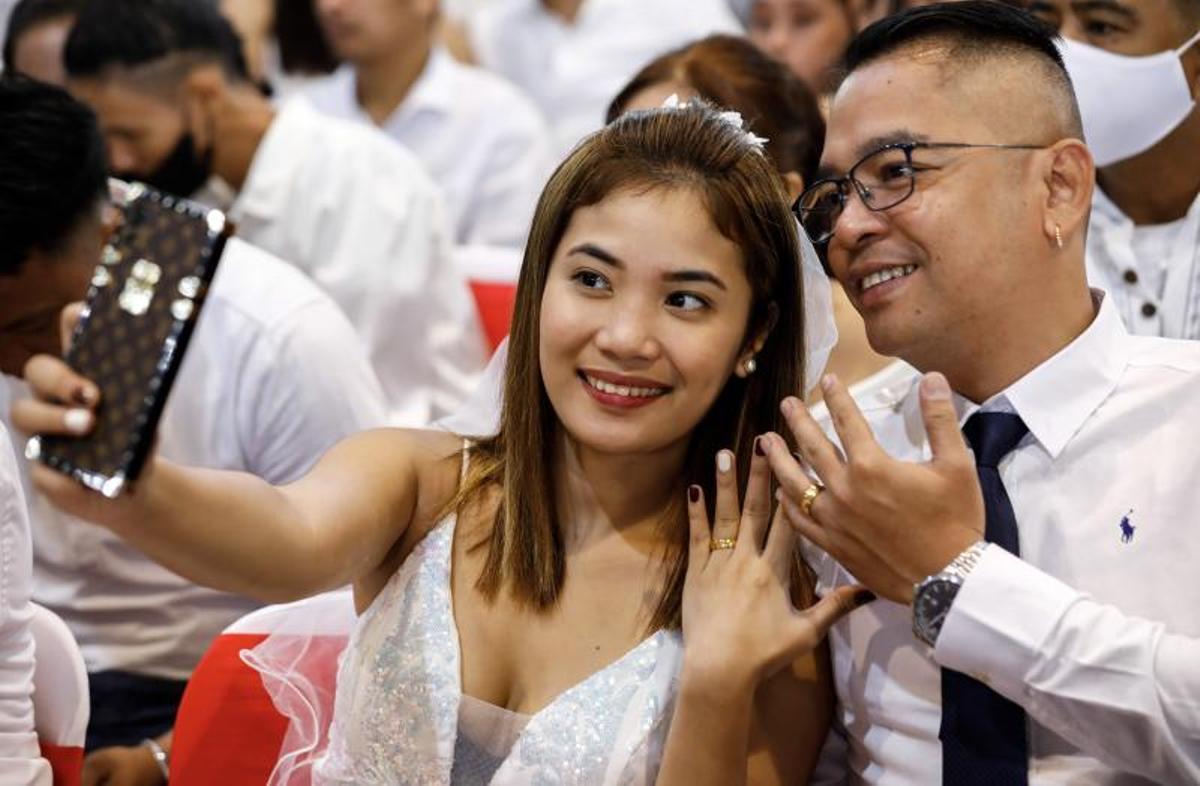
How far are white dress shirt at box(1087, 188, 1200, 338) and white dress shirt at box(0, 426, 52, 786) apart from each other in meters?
1.83

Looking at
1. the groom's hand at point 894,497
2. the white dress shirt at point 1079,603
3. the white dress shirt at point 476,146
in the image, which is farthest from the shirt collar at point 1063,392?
the white dress shirt at point 476,146

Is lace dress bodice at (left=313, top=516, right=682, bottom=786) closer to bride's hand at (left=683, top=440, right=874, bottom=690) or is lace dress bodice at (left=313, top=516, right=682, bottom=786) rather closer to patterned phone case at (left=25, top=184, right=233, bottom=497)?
bride's hand at (left=683, top=440, right=874, bottom=690)

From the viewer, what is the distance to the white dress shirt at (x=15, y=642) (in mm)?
1993

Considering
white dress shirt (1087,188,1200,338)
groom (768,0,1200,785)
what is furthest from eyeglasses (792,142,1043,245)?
white dress shirt (1087,188,1200,338)

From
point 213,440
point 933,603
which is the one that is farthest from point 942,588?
point 213,440

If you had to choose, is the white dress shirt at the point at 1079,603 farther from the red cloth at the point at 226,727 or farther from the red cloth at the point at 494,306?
the red cloth at the point at 494,306

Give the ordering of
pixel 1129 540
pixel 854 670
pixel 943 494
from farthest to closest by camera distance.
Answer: pixel 854 670 < pixel 1129 540 < pixel 943 494

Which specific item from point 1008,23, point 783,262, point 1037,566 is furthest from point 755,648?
point 1008,23

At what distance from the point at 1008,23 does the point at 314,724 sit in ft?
4.19

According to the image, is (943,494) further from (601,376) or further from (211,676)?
(211,676)

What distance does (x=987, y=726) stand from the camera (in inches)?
79.0

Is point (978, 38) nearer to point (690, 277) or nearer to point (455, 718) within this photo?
point (690, 277)

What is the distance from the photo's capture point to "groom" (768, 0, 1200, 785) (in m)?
1.88

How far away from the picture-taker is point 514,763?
2074mm
